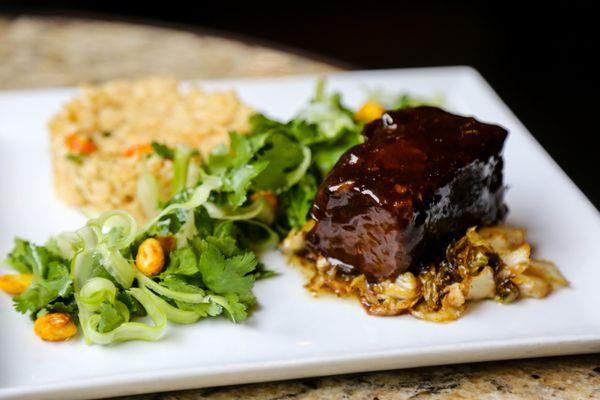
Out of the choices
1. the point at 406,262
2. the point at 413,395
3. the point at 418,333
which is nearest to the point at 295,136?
the point at 406,262

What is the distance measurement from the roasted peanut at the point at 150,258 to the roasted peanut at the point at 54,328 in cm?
34

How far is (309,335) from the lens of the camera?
271cm

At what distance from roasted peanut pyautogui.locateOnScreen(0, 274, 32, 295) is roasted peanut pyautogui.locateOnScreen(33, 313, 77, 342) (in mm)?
266

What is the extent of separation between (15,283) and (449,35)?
22.3 feet

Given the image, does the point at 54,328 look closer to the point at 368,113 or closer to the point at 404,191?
the point at 404,191

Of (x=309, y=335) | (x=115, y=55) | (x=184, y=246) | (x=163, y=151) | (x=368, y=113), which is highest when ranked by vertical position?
(x=115, y=55)

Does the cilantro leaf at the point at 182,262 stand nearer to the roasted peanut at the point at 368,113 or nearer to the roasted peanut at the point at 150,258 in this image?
the roasted peanut at the point at 150,258

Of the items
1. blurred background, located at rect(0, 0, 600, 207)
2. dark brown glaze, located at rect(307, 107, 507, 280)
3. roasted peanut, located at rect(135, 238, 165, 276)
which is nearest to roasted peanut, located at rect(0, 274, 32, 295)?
roasted peanut, located at rect(135, 238, 165, 276)

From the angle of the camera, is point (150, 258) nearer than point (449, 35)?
Yes

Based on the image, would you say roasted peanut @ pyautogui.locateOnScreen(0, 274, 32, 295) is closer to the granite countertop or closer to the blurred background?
the granite countertop

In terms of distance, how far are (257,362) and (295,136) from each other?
4.31 ft

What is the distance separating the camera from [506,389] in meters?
2.54

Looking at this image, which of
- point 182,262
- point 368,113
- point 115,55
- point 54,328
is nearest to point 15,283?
point 54,328

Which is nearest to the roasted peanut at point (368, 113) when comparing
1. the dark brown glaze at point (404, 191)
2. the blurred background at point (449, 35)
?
the dark brown glaze at point (404, 191)
